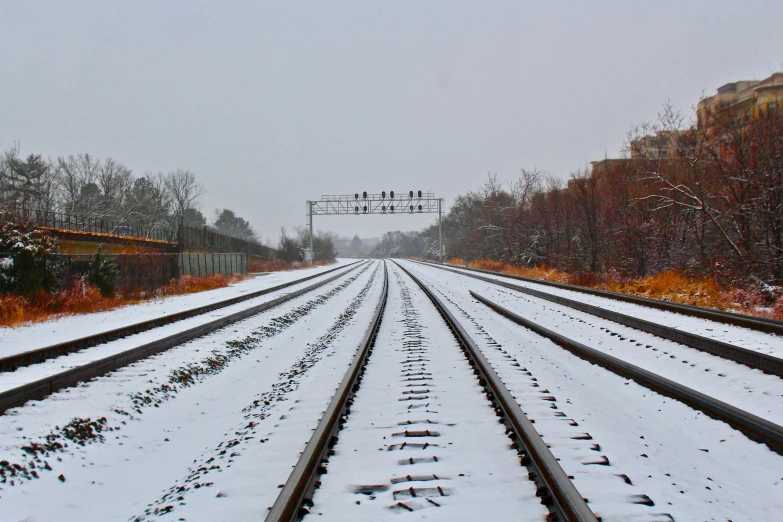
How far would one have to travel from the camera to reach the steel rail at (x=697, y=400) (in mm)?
4367

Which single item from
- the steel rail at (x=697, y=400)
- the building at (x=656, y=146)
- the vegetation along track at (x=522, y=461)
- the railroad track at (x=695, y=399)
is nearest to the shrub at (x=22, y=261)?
the vegetation along track at (x=522, y=461)

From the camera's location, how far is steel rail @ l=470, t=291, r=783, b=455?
14.3 feet

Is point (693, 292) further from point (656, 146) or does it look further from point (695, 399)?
point (695, 399)

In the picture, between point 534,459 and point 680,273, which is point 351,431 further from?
point 680,273

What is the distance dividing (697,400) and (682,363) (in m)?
2.55

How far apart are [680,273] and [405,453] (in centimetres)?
1766

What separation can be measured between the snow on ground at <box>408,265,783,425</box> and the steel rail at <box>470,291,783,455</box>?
0.58 m

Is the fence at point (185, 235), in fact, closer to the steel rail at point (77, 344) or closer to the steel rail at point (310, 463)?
the steel rail at point (77, 344)

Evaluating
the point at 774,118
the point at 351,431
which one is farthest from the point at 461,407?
the point at 774,118

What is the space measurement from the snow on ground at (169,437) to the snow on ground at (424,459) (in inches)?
20.8

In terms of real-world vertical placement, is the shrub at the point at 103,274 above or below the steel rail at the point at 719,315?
above

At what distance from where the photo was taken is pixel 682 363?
7699 millimetres

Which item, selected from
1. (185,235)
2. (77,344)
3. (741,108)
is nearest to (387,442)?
(77,344)

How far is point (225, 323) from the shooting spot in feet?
39.8
